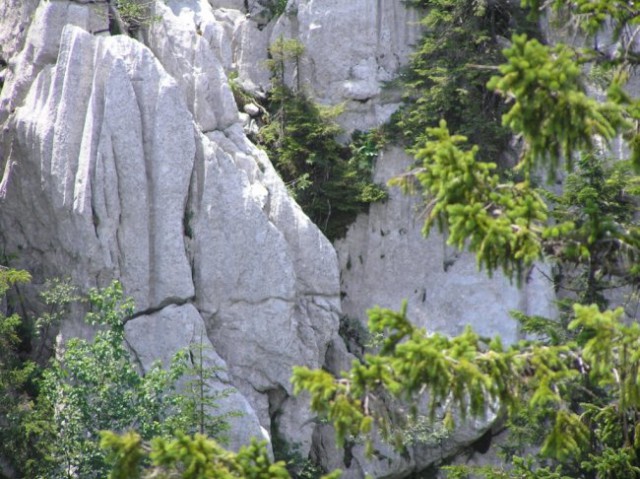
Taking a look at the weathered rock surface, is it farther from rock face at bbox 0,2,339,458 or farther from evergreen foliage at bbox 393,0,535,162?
rock face at bbox 0,2,339,458

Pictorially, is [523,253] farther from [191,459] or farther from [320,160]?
[320,160]

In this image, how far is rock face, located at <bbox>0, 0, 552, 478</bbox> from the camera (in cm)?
1884

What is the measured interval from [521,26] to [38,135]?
11358 mm

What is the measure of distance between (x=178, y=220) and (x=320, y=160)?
4.33 m

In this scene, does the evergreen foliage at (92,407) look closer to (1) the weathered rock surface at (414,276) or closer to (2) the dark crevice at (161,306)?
(2) the dark crevice at (161,306)

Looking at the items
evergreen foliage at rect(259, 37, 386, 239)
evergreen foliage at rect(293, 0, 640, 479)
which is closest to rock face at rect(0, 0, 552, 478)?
evergreen foliage at rect(259, 37, 386, 239)

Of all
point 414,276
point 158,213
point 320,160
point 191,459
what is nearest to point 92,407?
point 158,213

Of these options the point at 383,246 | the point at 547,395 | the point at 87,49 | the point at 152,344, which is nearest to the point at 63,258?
the point at 152,344

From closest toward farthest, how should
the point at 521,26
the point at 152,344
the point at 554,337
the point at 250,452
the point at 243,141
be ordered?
the point at 250,452
the point at 554,337
the point at 152,344
the point at 243,141
the point at 521,26

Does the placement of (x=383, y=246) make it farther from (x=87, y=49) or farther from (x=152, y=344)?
(x=87, y=49)

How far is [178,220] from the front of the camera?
19.3 m

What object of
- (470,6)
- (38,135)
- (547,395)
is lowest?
(547,395)

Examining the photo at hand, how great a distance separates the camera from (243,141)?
69.2 ft

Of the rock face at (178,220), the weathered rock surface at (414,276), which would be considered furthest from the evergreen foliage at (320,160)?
the rock face at (178,220)
